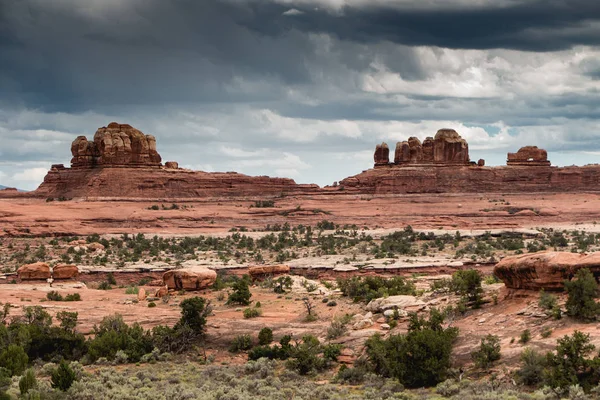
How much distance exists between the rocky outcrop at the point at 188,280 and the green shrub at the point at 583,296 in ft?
52.0

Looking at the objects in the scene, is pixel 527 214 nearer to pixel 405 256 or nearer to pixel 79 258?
pixel 405 256

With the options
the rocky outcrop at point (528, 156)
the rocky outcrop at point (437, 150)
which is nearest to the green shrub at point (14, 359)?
the rocky outcrop at point (437, 150)

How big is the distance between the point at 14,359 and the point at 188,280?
10236 mm

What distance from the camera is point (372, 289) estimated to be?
2461cm

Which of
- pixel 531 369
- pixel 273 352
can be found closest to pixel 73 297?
pixel 273 352

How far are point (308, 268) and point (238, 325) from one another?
15042mm

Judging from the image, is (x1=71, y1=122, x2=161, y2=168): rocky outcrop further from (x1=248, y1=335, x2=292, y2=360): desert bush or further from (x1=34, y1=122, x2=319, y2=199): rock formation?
(x1=248, y1=335, x2=292, y2=360): desert bush

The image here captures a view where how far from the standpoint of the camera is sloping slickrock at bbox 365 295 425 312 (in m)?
20.6

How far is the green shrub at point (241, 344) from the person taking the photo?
65.8 feet

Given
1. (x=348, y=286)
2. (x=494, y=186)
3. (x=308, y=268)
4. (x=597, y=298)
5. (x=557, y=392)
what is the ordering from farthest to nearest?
(x=494, y=186) < (x=308, y=268) < (x=348, y=286) < (x=597, y=298) < (x=557, y=392)

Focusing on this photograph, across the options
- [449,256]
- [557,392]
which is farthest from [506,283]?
[449,256]

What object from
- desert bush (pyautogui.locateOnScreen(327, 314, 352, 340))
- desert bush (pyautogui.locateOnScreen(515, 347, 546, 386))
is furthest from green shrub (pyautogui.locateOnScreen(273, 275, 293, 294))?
desert bush (pyautogui.locateOnScreen(515, 347, 546, 386))

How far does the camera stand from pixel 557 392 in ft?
44.5

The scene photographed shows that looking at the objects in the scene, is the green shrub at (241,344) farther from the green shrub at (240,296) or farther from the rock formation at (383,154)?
the rock formation at (383,154)
